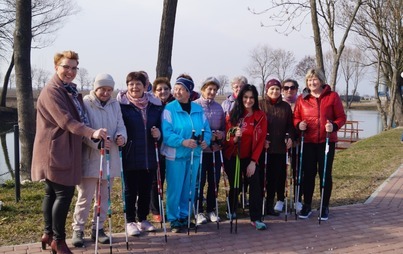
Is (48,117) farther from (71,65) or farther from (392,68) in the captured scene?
(392,68)

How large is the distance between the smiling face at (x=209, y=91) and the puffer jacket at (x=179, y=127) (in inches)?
13.8

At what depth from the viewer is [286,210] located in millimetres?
5824

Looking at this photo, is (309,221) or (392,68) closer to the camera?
(309,221)

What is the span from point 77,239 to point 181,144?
1.61m

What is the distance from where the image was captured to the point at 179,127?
16.5ft

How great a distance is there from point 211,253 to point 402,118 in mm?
25266

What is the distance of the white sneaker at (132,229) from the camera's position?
493cm

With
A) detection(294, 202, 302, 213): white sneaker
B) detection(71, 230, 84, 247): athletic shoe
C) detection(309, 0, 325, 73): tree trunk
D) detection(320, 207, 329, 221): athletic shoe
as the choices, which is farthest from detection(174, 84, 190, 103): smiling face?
detection(309, 0, 325, 73): tree trunk

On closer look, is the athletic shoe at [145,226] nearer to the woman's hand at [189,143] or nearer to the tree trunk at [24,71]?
the woman's hand at [189,143]

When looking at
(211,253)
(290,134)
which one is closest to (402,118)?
(290,134)

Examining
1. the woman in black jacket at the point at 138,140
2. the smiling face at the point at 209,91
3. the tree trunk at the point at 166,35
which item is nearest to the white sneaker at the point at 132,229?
the woman in black jacket at the point at 138,140

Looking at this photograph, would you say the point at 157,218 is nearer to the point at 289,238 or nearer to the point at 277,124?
the point at 289,238

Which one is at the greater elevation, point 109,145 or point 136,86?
point 136,86

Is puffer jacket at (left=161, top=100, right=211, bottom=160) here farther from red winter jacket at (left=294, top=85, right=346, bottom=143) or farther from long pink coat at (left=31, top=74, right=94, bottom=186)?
red winter jacket at (left=294, top=85, right=346, bottom=143)
